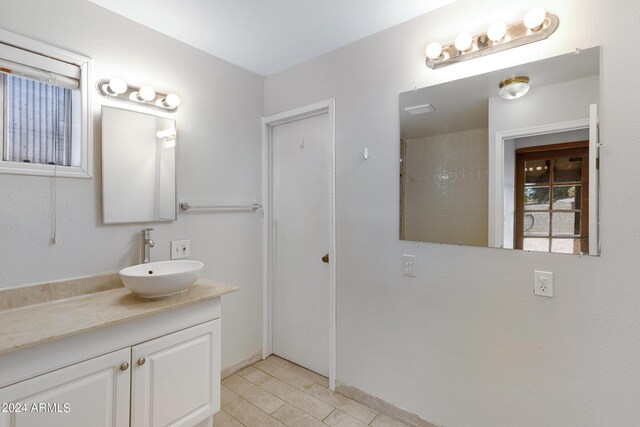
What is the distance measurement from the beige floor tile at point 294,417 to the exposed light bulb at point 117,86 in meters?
2.14

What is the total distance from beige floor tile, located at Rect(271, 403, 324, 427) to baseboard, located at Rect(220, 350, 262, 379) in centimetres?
57

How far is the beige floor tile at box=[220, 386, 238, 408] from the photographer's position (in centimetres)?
203

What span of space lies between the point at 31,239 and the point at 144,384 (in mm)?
902

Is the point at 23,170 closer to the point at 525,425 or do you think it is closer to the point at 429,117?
the point at 429,117

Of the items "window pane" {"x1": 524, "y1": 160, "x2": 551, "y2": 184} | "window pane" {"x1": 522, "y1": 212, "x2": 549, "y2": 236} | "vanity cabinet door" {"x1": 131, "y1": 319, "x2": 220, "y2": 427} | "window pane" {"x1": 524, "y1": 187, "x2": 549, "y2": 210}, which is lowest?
"vanity cabinet door" {"x1": 131, "y1": 319, "x2": 220, "y2": 427}

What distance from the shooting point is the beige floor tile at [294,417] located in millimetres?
1826

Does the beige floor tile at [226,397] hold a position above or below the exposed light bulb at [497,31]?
below

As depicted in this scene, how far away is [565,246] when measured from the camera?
1.36m

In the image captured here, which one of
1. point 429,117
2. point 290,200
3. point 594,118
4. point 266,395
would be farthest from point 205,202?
point 594,118

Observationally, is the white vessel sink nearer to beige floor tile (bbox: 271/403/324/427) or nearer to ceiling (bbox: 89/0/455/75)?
beige floor tile (bbox: 271/403/324/427)

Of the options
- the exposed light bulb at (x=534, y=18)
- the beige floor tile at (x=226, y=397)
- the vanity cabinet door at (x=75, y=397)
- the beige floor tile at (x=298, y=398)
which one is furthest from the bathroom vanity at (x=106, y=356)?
the exposed light bulb at (x=534, y=18)

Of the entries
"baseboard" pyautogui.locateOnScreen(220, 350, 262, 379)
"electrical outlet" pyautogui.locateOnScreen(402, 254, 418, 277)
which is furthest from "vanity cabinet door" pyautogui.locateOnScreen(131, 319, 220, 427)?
"electrical outlet" pyautogui.locateOnScreen(402, 254, 418, 277)

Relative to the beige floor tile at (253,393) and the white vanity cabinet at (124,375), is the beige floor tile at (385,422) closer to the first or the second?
the beige floor tile at (253,393)

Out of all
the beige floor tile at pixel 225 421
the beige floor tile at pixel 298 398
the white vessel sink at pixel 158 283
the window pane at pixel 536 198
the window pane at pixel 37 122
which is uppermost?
the window pane at pixel 37 122
